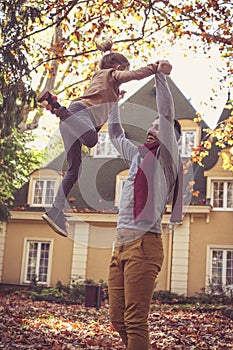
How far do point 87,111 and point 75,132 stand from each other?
175mm

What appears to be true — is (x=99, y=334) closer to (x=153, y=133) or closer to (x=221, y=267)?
(x=153, y=133)

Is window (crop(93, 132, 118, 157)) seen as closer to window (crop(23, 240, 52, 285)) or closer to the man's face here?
the man's face

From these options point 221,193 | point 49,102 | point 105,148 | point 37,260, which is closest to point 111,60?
point 49,102

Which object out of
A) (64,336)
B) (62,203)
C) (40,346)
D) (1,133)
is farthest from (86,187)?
(1,133)

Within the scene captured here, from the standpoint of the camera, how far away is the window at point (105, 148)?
177 inches

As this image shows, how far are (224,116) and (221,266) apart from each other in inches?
236

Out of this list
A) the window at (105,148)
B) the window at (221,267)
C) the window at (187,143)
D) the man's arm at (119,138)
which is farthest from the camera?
the window at (221,267)

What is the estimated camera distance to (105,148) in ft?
14.8

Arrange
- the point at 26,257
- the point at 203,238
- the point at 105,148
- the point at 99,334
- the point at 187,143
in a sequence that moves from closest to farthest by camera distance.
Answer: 1. the point at 105,148
2. the point at 99,334
3. the point at 187,143
4. the point at 203,238
5. the point at 26,257

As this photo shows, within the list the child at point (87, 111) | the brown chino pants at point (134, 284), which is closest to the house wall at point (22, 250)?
the child at point (87, 111)

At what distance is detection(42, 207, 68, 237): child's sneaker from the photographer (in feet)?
12.9

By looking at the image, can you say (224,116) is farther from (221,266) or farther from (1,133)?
(1,133)

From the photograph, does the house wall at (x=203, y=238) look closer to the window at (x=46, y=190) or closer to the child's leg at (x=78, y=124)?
the window at (x=46, y=190)

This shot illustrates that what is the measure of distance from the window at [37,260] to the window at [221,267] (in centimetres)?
636
